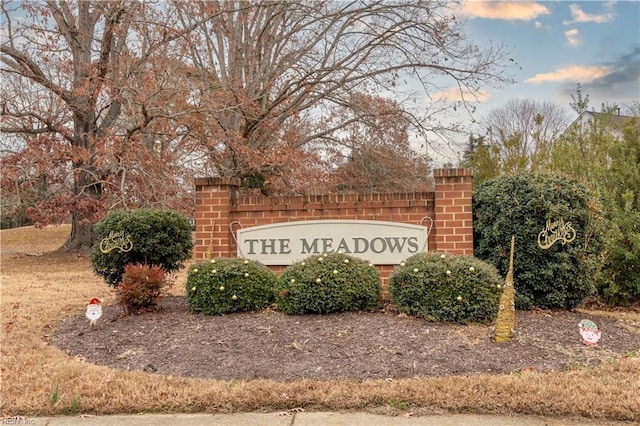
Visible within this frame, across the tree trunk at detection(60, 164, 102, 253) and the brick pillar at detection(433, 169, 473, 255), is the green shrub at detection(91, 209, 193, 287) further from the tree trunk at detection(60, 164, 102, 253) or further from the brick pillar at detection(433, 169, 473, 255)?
the tree trunk at detection(60, 164, 102, 253)

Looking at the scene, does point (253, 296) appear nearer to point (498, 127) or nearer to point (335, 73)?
point (335, 73)

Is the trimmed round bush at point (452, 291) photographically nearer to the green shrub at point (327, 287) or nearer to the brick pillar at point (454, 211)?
the green shrub at point (327, 287)

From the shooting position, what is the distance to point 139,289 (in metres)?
6.24

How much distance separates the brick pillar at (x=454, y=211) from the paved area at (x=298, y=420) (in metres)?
3.35

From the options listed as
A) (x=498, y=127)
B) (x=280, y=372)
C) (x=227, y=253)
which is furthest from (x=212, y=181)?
(x=498, y=127)

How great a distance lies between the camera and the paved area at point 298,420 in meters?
3.43

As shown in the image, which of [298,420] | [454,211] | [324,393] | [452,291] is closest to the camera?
[298,420]

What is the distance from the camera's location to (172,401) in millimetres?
3811

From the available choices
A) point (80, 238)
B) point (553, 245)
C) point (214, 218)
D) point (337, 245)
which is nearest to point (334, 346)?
point (337, 245)

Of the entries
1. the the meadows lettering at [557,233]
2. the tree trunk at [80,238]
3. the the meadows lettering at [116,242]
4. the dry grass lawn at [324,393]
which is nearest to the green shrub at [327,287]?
the dry grass lawn at [324,393]

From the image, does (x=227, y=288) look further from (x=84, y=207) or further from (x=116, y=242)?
(x=84, y=207)

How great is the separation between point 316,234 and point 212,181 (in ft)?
5.65

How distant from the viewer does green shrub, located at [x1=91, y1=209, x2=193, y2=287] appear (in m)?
7.14

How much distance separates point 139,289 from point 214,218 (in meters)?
1.56
